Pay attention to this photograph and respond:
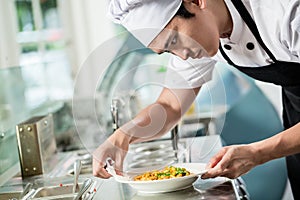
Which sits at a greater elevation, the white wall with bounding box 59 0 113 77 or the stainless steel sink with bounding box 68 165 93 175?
the white wall with bounding box 59 0 113 77

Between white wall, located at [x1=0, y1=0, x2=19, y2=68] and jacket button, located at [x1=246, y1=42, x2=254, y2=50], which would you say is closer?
jacket button, located at [x1=246, y1=42, x2=254, y2=50]

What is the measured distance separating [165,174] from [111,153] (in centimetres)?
17

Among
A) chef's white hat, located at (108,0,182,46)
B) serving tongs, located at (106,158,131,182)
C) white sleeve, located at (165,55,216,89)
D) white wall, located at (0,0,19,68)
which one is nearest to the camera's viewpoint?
chef's white hat, located at (108,0,182,46)

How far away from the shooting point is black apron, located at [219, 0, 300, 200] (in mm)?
1471

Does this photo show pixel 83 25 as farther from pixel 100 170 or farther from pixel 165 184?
pixel 165 184

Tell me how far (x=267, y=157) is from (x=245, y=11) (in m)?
0.35

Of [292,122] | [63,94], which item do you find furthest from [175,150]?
[63,94]

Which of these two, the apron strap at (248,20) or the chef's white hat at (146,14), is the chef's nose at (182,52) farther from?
the apron strap at (248,20)

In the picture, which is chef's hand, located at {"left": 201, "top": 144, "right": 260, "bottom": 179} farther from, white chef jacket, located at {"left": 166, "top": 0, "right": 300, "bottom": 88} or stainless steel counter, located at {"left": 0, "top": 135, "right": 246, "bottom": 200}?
white chef jacket, located at {"left": 166, "top": 0, "right": 300, "bottom": 88}

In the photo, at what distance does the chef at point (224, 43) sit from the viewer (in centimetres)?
131

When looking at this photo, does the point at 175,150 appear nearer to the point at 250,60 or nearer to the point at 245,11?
the point at 250,60

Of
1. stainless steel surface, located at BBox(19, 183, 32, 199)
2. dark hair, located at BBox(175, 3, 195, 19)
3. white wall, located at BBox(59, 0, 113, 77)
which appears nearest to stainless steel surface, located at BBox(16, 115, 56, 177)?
stainless steel surface, located at BBox(19, 183, 32, 199)

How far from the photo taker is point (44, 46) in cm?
357

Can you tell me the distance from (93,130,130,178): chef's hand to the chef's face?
35 centimetres
